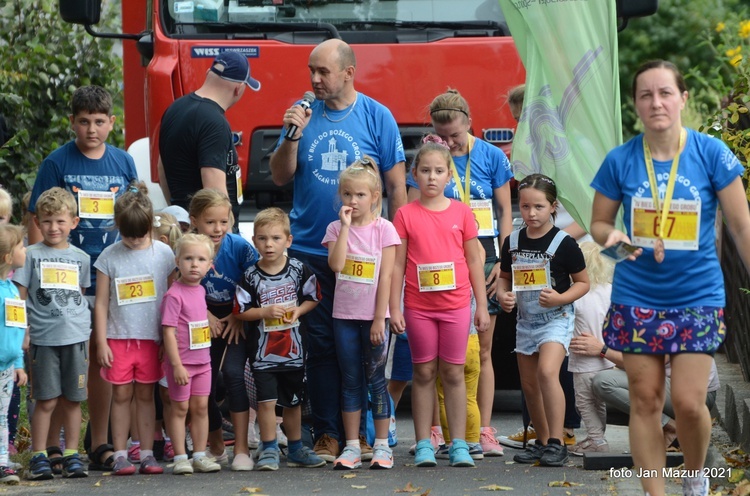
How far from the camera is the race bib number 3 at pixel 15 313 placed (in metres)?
6.97

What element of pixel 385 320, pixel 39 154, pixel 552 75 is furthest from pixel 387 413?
pixel 39 154

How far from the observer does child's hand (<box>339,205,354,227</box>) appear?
285 inches

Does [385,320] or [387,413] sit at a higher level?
[385,320]

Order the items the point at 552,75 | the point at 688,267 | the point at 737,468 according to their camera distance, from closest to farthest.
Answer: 1. the point at 688,267
2. the point at 737,468
3. the point at 552,75

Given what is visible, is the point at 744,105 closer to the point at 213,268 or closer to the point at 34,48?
the point at 213,268

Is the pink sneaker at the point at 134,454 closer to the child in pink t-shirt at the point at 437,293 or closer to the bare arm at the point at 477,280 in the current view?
the child in pink t-shirt at the point at 437,293

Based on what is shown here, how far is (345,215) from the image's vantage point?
726 centimetres

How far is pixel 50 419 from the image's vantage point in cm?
751

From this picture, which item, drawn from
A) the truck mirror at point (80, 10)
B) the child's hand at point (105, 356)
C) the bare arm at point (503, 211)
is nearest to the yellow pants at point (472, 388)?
the bare arm at point (503, 211)

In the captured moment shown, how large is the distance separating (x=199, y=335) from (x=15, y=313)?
3.10ft

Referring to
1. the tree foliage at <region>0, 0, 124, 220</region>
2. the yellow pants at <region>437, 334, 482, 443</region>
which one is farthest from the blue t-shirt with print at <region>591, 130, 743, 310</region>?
the tree foliage at <region>0, 0, 124, 220</region>

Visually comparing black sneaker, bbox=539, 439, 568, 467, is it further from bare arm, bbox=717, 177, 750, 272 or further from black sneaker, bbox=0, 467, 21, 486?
black sneaker, bbox=0, 467, 21, 486

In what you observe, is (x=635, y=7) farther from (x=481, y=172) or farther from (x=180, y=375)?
(x=180, y=375)

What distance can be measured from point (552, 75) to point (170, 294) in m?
2.71
